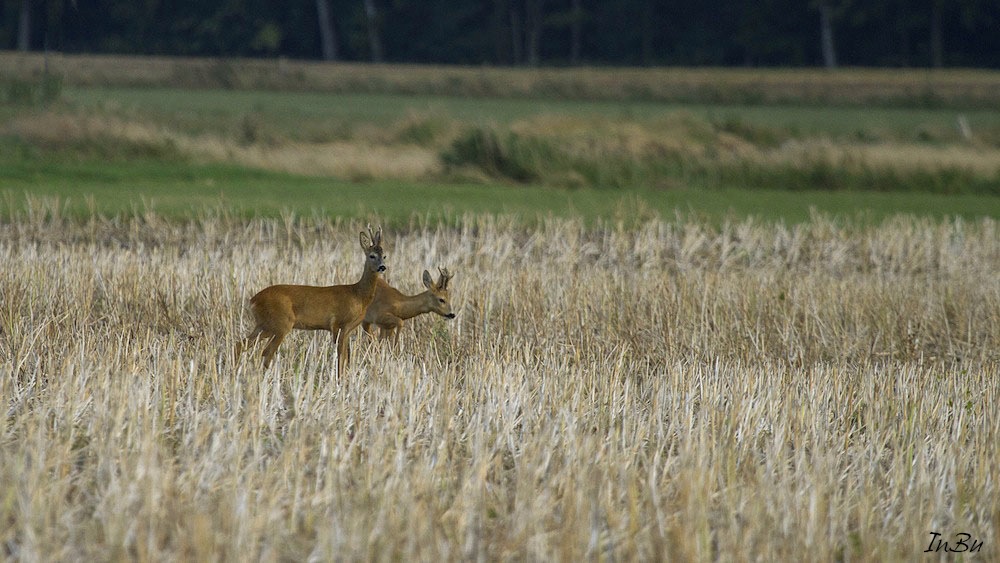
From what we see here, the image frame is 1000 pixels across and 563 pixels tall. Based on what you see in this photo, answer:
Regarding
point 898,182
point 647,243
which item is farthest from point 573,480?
point 898,182

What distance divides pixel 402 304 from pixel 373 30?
7025cm

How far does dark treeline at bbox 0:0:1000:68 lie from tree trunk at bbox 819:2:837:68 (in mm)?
1021

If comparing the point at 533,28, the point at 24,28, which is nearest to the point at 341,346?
the point at 533,28

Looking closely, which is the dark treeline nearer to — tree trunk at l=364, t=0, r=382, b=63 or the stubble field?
tree trunk at l=364, t=0, r=382, b=63

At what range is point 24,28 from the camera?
2889 inches

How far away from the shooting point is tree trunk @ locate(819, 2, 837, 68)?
70125 mm

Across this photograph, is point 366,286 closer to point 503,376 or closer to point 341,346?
point 341,346

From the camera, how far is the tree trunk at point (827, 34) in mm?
70125

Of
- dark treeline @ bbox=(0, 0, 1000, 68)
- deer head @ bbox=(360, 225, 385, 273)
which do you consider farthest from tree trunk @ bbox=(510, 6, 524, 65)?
deer head @ bbox=(360, 225, 385, 273)

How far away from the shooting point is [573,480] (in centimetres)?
616

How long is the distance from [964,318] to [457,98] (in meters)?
49.0

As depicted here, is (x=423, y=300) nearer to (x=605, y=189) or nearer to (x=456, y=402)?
(x=456, y=402)

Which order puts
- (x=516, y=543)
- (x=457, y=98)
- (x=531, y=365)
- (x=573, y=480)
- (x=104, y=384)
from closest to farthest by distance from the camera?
(x=516, y=543), (x=573, y=480), (x=104, y=384), (x=531, y=365), (x=457, y=98)

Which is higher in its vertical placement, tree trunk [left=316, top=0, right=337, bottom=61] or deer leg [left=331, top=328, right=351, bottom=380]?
tree trunk [left=316, top=0, right=337, bottom=61]
